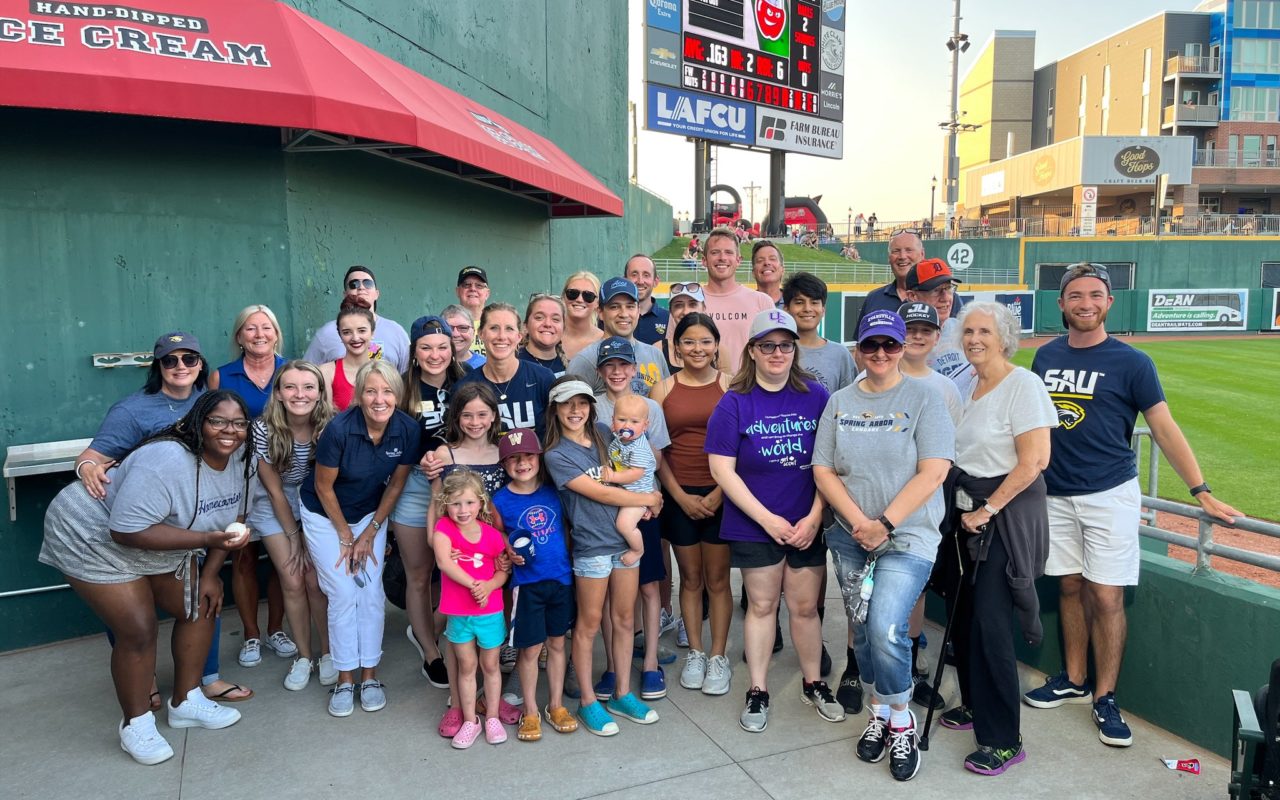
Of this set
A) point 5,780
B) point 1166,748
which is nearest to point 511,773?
point 5,780

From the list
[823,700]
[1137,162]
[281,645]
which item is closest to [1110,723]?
[823,700]

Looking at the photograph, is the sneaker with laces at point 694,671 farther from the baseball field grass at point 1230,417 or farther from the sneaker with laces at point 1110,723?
the baseball field grass at point 1230,417

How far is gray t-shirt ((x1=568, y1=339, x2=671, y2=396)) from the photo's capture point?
4652 mm

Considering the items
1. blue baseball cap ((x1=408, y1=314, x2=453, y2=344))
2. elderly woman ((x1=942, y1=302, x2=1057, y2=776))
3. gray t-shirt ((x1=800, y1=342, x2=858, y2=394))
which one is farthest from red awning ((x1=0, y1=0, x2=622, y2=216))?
elderly woman ((x1=942, y1=302, x2=1057, y2=776))

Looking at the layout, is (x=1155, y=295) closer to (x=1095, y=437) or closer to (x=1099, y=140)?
(x=1099, y=140)

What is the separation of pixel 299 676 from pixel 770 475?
2.84 m

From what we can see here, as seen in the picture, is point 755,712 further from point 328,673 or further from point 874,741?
point 328,673

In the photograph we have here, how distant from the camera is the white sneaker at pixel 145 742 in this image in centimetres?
380

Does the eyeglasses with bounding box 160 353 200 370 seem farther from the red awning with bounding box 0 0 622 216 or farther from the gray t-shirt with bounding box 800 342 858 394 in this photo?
the gray t-shirt with bounding box 800 342 858 394

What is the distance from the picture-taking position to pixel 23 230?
495cm

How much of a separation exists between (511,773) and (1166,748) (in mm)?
3035

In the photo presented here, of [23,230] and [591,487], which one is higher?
[23,230]

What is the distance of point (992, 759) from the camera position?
12.0ft

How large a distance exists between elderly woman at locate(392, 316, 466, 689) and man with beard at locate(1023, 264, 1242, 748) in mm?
3225
